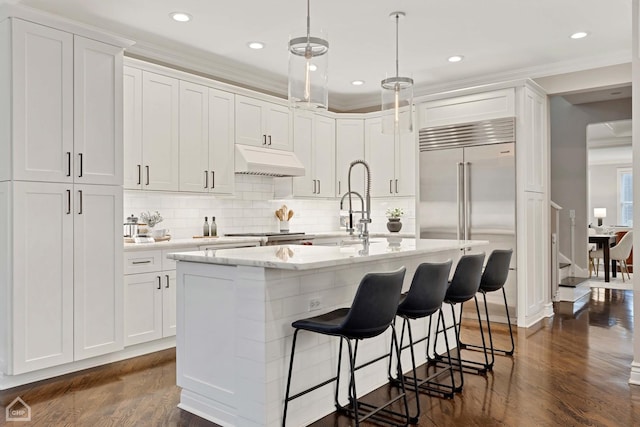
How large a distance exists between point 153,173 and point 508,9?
346 centimetres

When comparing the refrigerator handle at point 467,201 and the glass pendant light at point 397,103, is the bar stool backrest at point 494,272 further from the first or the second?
the refrigerator handle at point 467,201

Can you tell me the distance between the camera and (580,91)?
556cm

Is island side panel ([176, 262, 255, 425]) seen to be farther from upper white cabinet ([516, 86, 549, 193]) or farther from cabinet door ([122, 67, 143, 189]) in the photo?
upper white cabinet ([516, 86, 549, 193])

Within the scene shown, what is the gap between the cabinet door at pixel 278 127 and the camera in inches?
230

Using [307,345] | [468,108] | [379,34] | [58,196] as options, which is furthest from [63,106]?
[468,108]

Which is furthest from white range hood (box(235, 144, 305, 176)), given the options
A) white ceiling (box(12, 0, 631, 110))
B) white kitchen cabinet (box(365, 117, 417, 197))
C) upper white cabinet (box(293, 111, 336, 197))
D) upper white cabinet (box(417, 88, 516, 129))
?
upper white cabinet (box(417, 88, 516, 129))

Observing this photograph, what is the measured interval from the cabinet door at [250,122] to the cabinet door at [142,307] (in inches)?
77.2

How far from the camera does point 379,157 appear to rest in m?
6.74

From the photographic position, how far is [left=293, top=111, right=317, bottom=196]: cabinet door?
6238 millimetres

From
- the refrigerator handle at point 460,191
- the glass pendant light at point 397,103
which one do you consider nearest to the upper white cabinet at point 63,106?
the glass pendant light at point 397,103

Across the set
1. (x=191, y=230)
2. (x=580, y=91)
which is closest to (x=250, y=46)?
(x=191, y=230)

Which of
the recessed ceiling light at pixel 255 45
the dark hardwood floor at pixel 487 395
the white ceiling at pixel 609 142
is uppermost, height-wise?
the recessed ceiling light at pixel 255 45

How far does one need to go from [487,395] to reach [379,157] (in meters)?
4.04

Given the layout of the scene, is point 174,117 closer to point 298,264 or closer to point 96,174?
point 96,174
